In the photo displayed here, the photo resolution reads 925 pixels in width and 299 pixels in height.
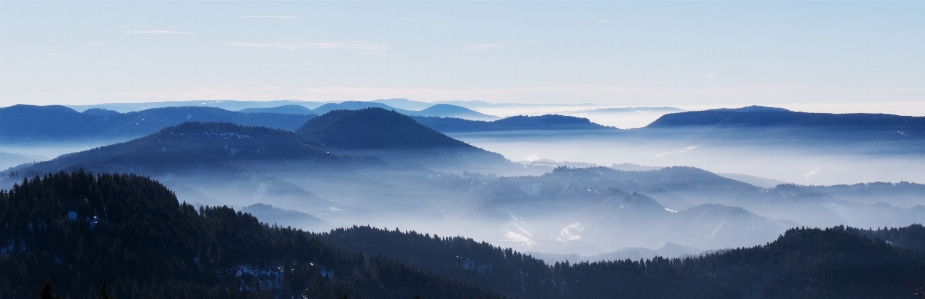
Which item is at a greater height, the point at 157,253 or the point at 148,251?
the point at 148,251

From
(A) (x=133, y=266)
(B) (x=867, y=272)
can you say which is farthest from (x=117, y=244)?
(B) (x=867, y=272)

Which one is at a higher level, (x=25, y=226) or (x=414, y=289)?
(x=25, y=226)

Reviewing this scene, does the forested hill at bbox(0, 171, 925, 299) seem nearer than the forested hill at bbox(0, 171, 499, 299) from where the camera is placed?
No

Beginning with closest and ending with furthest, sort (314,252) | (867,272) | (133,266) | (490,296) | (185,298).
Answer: (185,298) < (133,266) < (314,252) < (490,296) < (867,272)

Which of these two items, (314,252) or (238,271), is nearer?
(238,271)

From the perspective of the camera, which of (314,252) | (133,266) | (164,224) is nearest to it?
(133,266)

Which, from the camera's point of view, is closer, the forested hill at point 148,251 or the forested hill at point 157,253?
the forested hill at point 148,251

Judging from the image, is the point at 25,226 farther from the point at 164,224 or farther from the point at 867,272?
the point at 867,272

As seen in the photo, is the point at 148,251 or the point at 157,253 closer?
the point at 148,251
